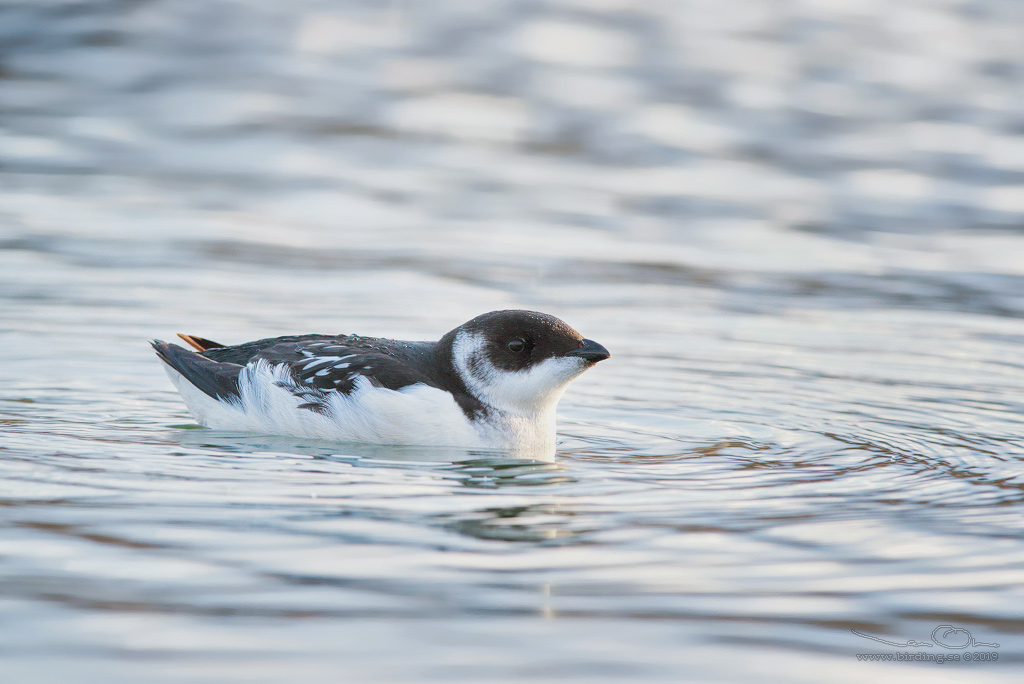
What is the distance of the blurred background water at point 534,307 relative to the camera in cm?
455

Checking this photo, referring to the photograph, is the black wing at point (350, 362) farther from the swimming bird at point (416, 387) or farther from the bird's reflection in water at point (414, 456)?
the bird's reflection in water at point (414, 456)

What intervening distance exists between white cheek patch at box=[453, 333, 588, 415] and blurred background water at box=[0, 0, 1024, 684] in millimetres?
400

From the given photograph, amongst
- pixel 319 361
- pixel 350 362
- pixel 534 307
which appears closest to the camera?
pixel 350 362

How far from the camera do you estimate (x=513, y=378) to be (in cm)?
722

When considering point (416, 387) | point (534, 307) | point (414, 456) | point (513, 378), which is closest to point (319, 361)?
point (416, 387)

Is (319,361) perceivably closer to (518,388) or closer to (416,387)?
(416,387)

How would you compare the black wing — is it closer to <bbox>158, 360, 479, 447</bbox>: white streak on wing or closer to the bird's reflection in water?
<bbox>158, 360, 479, 447</bbox>: white streak on wing

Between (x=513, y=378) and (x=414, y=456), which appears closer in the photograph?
(x=414, y=456)

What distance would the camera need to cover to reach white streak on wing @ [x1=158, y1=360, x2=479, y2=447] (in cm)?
702

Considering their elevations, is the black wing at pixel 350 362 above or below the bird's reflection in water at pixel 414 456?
above

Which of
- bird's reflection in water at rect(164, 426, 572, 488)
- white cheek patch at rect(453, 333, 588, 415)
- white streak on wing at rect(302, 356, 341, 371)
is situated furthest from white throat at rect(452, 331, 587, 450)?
white streak on wing at rect(302, 356, 341, 371)

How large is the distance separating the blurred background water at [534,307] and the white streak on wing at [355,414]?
131 millimetres

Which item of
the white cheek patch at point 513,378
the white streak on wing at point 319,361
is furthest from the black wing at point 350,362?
the white cheek patch at point 513,378

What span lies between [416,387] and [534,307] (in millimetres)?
3965
